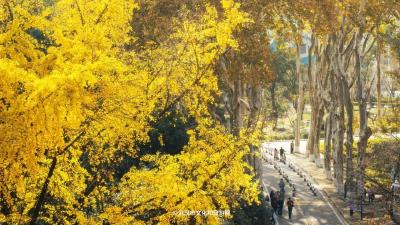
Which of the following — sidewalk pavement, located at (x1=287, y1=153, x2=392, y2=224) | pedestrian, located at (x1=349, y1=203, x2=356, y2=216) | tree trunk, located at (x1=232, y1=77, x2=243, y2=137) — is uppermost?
tree trunk, located at (x1=232, y1=77, x2=243, y2=137)

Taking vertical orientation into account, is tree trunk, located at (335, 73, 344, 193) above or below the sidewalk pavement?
above

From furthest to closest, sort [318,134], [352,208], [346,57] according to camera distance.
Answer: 1. [318,134]
2. [346,57]
3. [352,208]

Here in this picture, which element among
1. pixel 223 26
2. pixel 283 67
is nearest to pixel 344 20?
pixel 223 26

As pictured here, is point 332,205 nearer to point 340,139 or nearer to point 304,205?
point 304,205

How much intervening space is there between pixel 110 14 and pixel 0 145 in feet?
9.81

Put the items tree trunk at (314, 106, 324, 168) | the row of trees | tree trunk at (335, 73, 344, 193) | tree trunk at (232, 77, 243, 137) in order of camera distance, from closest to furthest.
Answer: the row of trees < tree trunk at (232, 77, 243, 137) < tree trunk at (335, 73, 344, 193) < tree trunk at (314, 106, 324, 168)

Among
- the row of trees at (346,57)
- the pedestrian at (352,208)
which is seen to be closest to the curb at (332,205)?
the pedestrian at (352,208)

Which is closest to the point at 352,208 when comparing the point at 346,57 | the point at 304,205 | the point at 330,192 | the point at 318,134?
the point at 304,205

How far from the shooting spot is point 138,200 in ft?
26.0

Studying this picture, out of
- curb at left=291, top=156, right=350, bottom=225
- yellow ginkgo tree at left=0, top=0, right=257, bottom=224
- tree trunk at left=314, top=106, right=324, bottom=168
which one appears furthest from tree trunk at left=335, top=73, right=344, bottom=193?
yellow ginkgo tree at left=0, top=0, right=257, bottom=224

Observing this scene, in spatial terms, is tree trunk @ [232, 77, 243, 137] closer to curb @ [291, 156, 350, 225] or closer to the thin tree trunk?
curb @ [291, 156, 350, 225]

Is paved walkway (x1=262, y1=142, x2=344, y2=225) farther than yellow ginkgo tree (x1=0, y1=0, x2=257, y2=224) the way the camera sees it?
Yes

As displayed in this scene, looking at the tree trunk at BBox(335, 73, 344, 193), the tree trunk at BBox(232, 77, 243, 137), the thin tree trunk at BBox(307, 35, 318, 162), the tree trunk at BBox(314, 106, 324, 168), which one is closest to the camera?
the tree trunk at BBox(232, 77, 243, 137)

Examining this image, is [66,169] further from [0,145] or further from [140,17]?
[140,17]
